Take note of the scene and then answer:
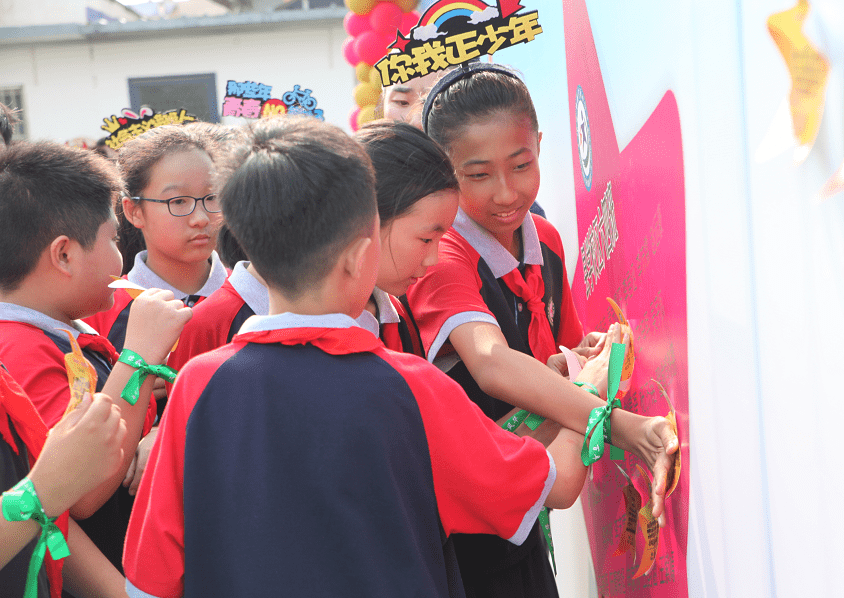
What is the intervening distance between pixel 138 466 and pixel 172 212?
0.57m

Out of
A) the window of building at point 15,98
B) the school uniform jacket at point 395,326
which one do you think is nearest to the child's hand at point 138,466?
the school uniform jacket at point 395,326

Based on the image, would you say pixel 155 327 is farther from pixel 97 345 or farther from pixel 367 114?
pixel 367 114

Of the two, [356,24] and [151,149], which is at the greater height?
[356,24]

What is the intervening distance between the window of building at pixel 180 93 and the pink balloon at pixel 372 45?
528cm

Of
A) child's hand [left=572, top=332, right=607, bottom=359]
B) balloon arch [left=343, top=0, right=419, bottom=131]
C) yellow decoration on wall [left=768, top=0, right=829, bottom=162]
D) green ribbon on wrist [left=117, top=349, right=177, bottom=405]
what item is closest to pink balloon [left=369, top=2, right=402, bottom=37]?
balloon arch [left=343, top=0, right=419, bottom=131]

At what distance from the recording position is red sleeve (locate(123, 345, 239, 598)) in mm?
785

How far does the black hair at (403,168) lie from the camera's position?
41.1 inches

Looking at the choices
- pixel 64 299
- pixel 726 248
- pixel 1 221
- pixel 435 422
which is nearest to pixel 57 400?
pixel 64 299

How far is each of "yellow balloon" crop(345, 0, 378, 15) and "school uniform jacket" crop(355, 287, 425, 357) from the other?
2.95m

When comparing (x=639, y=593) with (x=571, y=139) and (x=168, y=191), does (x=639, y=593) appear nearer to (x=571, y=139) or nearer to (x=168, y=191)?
(x=571, y=139)

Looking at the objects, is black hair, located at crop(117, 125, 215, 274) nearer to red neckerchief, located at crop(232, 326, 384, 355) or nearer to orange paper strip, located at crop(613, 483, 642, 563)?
red neckerchief, located at crop(232, 326, 384, 355)

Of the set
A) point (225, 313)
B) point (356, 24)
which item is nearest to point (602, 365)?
point (225, 313)

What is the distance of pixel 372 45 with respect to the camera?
3758 mm

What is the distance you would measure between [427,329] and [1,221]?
63 cm
